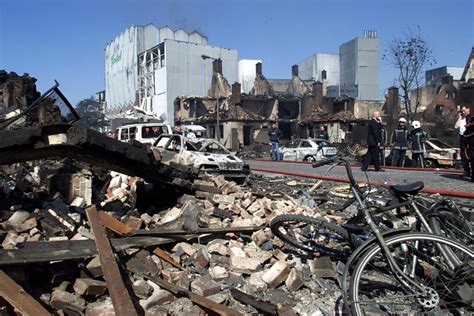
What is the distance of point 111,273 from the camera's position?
4070 millimetres

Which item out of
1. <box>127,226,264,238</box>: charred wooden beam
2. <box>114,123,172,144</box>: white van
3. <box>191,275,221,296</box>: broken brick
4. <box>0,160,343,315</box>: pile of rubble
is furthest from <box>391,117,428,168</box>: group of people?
<box>191,275,221,296</box>: broken brick

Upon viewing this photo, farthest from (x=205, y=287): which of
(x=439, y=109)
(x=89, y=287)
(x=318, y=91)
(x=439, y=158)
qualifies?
(x=439, y=109)

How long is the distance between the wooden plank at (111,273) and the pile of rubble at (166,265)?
0.05 feet

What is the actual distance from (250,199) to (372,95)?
79.4 metres

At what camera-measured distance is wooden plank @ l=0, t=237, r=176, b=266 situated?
433 centimetres

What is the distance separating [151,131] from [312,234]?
48.3ft

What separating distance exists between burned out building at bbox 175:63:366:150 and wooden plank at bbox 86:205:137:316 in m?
37.0

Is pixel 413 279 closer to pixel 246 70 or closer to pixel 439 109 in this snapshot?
pixel 439 109

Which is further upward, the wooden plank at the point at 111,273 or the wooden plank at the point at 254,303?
the wooden plank at the point at 111,273

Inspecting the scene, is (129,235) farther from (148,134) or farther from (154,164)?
(148,134)

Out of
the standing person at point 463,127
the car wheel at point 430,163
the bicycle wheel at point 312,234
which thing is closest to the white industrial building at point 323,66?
the car wheel at point 430,163

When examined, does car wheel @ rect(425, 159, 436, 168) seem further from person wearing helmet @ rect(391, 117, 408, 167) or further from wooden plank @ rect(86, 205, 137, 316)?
wooden plank @ rect(86, 205, 137, 316)

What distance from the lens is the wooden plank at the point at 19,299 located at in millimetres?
3658

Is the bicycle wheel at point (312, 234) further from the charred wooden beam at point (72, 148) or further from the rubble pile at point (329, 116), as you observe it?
the rubble pile at point (329, 116)
